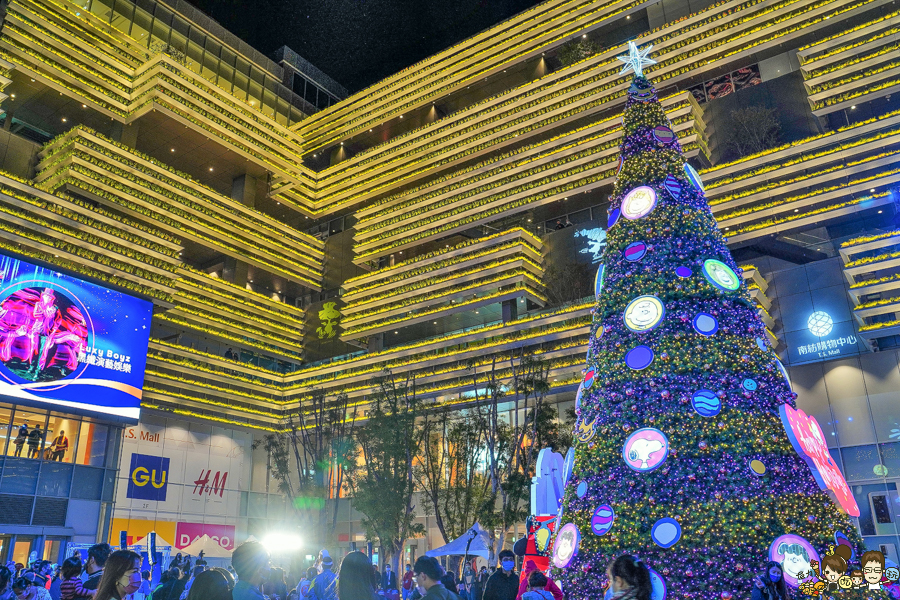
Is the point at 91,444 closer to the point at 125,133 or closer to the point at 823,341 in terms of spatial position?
the point at 125,133

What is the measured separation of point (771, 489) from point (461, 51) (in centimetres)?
3715

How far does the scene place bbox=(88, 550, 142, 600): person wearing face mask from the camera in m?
3.66

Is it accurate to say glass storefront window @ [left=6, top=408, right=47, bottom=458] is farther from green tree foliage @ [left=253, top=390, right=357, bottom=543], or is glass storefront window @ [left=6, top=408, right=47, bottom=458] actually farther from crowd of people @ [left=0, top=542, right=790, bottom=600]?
crowd of people @ [left=0, top=542, right=790, bottom=600]

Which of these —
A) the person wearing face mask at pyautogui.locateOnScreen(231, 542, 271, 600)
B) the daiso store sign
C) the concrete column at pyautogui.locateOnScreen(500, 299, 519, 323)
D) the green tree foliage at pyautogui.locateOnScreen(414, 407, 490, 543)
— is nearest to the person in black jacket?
the green tree foliage at pyautogui.locateOnScreen(414, 407, 490, 543)

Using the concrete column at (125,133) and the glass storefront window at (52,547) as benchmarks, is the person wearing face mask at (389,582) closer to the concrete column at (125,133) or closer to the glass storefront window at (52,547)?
the glass storefront window at (52,547)

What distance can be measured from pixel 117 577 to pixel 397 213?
3370cm

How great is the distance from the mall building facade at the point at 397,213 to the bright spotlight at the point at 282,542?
1079 millimetres

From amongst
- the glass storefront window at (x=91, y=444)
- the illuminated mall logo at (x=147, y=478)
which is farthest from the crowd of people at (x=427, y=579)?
the illuminated mall logo at (x=147, y=478)

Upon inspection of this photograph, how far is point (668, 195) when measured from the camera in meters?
8.17

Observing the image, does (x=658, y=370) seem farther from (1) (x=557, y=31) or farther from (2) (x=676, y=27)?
(1) (x=557, y=31)

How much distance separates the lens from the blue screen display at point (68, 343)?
23.0 metres

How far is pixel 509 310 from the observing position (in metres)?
32.2

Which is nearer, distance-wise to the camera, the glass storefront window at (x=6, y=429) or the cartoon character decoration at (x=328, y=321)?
the glass storefront window at (x=6, y=429)

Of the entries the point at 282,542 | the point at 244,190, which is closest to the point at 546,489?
the point at 282,542
